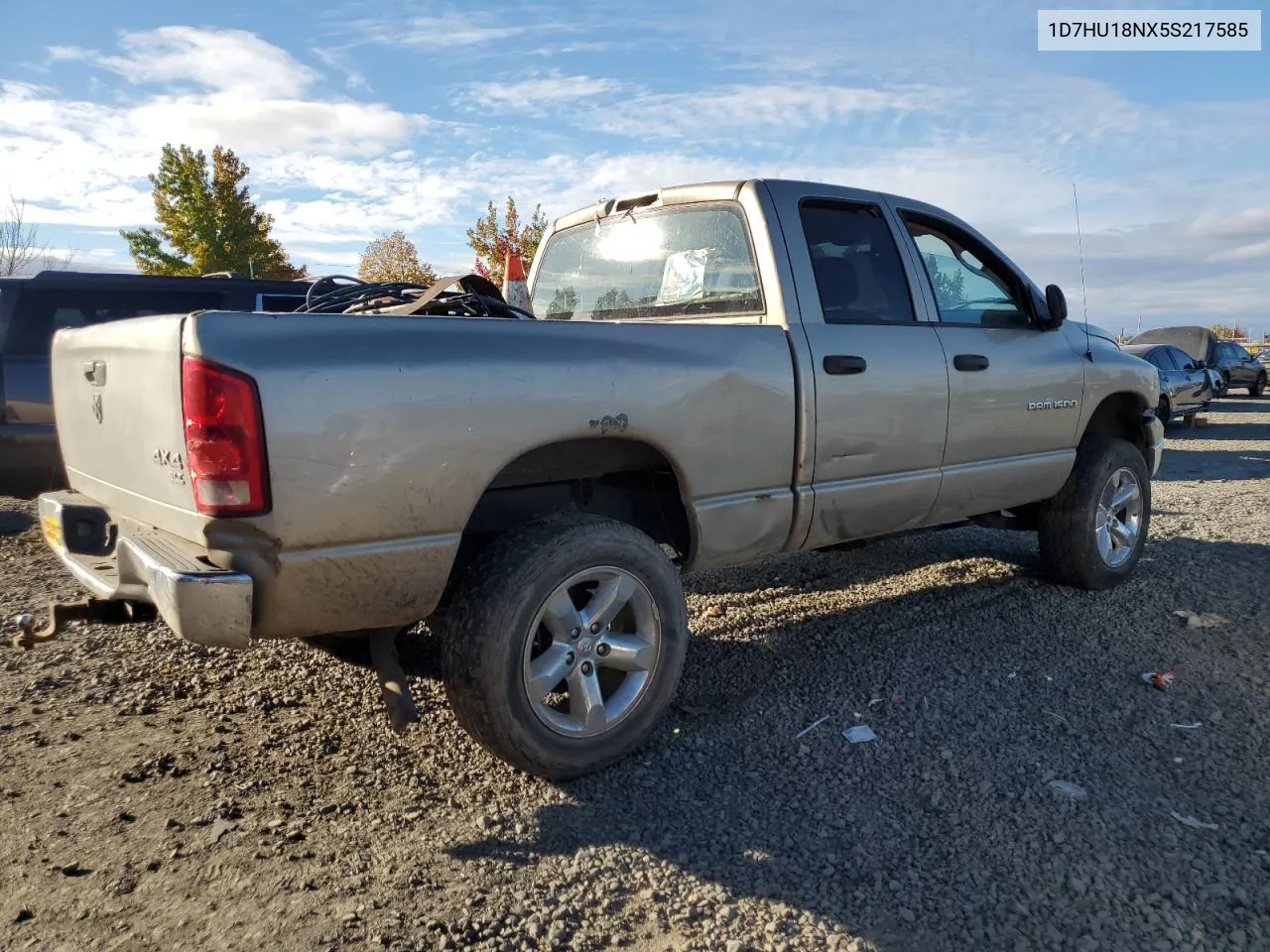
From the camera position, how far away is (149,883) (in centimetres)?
251

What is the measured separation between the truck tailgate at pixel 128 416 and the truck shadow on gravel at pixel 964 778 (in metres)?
1.35

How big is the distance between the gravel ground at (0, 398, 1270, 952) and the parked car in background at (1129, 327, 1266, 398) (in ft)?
62.2

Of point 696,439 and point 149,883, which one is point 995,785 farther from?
point 149,883

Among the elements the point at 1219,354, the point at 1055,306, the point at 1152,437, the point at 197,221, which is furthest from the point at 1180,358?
the point at 197,221

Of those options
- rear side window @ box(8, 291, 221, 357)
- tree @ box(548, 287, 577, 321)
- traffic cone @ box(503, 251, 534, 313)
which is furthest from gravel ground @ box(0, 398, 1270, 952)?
rear side window @ box(8, 291, 221, 357)

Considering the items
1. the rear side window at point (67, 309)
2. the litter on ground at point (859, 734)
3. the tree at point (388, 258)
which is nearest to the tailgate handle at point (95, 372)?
the litter on ground at point (859, 734)

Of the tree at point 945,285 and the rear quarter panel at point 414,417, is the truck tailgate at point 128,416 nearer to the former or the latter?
the rear quarter panel at point 414,417

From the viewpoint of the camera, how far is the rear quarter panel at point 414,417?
2.46 m

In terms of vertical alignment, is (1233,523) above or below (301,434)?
below

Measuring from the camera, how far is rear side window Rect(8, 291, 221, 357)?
6.46 metres

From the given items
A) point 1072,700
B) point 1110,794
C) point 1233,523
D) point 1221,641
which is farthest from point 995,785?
point 1233,523

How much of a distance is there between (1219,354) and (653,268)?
24.6m

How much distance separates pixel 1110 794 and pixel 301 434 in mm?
2769

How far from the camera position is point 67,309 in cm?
679
